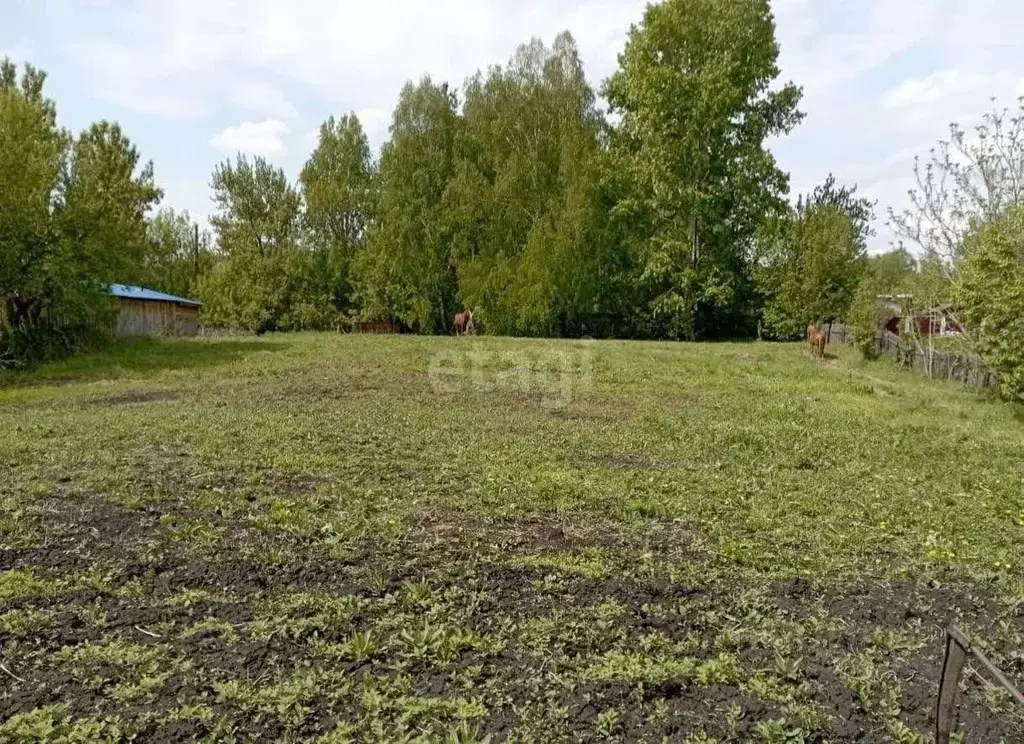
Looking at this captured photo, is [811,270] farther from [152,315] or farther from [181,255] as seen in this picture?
[181,255]

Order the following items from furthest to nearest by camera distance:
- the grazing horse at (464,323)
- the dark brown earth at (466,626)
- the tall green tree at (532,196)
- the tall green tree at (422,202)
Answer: the tall green tree at (422,202)
the tall green tree at (532,196)
the grazing horse at (464,323)
the dark brown earth at (466,626)

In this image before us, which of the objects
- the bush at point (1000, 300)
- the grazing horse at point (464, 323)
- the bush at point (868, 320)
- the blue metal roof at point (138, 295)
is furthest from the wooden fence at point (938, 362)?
the blue metal roof at point (138, 295)

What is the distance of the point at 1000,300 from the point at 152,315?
992 inches

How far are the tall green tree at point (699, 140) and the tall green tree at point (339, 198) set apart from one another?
12.6 meters

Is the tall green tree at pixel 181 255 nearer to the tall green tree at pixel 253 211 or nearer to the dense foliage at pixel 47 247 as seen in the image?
the tall green tree at pixel 253 211

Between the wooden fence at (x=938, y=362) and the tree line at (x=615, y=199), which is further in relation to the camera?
the tree line at (x=615, y=199)

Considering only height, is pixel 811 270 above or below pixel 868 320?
above

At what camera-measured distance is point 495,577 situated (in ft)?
12.2

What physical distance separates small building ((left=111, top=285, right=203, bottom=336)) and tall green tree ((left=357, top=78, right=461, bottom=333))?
7.77m

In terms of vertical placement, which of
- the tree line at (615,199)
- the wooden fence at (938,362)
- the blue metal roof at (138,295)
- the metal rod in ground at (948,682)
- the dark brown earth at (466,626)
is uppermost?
the tree line at (615,199)

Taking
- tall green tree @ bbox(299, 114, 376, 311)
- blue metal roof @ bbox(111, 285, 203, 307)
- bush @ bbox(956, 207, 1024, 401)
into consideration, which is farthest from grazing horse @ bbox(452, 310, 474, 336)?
bush @ bbox(956, 207, 1024, 401)

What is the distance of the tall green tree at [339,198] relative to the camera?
105 ft

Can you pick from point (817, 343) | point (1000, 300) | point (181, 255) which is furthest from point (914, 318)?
point (181, 255)

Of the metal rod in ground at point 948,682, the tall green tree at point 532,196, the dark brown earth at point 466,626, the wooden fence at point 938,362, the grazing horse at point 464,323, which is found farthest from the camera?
the tall green tree at point 532,196
